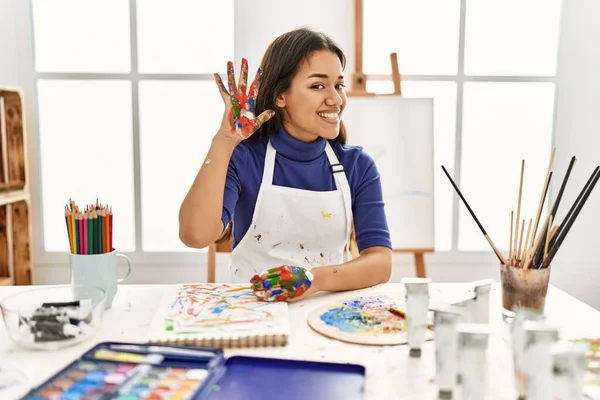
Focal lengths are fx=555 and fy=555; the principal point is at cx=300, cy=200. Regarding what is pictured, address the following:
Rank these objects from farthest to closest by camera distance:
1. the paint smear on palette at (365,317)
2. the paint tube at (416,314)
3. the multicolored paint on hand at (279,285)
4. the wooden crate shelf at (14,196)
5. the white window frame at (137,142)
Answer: the white window frame at (137,142) → the wooden crate shelf at (14,196) → the multicolored paint on hand at (279,285) → the paint smear on palette at (365,317) → the paint tube at (416,314)

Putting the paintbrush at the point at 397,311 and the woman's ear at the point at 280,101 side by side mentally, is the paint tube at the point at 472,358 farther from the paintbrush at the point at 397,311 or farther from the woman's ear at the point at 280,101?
the woman's ear at the point at 280,101

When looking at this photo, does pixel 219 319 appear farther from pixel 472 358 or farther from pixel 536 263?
pixel 536 263

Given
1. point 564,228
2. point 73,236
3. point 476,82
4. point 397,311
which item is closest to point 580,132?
point 476,82

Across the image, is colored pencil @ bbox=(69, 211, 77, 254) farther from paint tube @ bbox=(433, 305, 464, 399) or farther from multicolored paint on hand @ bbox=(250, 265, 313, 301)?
paint tube @ bbox=(433, 305, 464, 399)

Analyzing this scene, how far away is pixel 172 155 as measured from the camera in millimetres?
2566

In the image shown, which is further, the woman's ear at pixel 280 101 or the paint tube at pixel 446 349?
the woman's ear at pixel 280 101

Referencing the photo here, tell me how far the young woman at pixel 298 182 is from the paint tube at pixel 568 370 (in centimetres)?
80

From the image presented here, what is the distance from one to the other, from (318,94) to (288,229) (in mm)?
372

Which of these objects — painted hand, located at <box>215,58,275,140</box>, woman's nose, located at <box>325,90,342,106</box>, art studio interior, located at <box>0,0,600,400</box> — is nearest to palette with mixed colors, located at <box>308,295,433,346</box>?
art studio interior, located at <box>0,0,600,400</box>

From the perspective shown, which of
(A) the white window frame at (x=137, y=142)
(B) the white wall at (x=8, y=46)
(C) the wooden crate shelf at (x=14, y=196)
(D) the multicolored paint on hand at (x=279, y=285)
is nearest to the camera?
(D) the multicolored paint on hand at (x=279, y=285)

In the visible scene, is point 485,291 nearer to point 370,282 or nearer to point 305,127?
Answer: point 370,282

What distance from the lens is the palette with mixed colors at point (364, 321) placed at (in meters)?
0.91

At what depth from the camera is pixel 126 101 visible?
253 cm

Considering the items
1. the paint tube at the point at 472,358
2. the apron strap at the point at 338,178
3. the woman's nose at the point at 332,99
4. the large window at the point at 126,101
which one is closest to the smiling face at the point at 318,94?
the woman's nose at the point at 332,99
